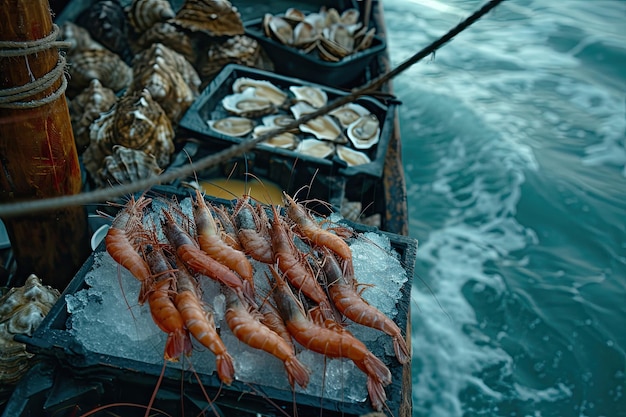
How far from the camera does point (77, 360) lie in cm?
136

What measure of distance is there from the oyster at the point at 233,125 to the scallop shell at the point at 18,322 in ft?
5.71

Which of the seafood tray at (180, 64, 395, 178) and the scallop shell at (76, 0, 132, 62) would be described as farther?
the scallop shell at (76, 0, 132, 62)

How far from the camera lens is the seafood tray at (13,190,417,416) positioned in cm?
135

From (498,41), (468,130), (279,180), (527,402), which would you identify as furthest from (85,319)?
(498,41)

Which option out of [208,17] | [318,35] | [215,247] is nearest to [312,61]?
[318,35]

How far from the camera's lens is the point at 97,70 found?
3676 mm

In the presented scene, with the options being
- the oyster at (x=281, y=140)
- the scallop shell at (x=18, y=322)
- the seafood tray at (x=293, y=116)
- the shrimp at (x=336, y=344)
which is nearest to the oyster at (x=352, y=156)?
the seafood tray at (x=293, y=116)

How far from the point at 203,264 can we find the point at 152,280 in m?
0.17

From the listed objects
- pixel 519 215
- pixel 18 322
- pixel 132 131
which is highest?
pixel 132 131

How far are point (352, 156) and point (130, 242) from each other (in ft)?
6.62

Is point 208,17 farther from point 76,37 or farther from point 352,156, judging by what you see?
point 352,156

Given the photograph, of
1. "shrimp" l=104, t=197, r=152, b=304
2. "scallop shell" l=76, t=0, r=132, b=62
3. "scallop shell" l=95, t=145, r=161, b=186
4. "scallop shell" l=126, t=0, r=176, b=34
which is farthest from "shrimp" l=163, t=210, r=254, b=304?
"scallop shell" l=76, t=0, r=132, b=62

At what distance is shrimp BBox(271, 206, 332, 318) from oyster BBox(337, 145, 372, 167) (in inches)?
66.8

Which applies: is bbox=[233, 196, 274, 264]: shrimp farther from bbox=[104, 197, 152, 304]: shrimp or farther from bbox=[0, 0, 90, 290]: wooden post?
bbox=[0, 0, 90, 290]: wooden post
